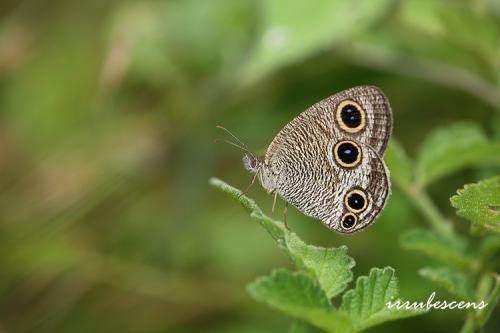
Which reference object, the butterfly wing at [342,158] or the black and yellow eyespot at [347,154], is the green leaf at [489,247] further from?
the black and yellow eyespot at [347,154]

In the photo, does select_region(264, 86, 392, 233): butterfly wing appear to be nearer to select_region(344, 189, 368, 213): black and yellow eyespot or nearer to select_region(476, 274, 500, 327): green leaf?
select_region(344, 189, 368, 213): black and yellow eyespot

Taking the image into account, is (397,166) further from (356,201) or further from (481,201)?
(481,201)

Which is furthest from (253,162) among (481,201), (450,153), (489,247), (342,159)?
(481,201)

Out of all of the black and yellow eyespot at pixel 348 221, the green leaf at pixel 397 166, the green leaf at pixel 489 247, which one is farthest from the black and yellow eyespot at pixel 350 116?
the green leaf at pixel 489 247

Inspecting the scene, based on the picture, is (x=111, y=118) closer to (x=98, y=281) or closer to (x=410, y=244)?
(x=98, y=281)

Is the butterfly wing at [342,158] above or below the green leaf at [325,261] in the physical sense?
above

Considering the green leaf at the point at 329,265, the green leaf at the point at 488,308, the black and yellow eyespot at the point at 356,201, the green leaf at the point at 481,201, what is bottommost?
the green leaf at the point at 488,308

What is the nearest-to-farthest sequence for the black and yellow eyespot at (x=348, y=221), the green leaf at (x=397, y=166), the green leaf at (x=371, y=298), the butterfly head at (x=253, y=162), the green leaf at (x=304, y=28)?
the green leaf at (x=371, y=298) < the black and yellow eyespot at (x=348, y=221) < the green leaf at (x=397, y=166) < the butterfly head at (x=253, y=162) < the green leaf at (x=304, y=28)

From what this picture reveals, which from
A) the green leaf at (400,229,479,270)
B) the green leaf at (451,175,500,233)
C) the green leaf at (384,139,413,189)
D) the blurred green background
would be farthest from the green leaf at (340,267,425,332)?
the blurred green background
